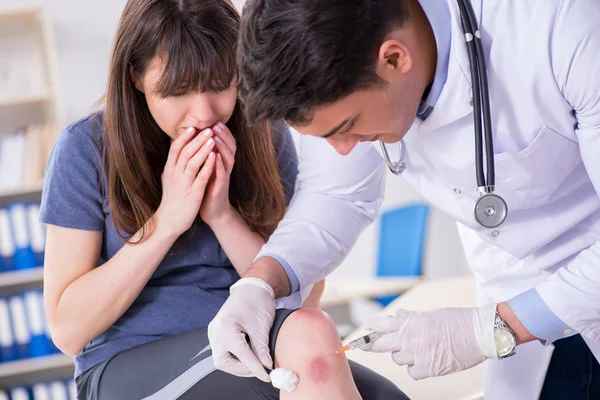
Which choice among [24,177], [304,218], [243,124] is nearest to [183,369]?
[304,218]

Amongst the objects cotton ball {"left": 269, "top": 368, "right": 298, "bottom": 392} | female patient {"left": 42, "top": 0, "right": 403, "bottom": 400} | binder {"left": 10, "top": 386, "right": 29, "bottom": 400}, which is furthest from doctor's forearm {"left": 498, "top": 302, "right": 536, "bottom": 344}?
binder {"left": 10, "top": 386, "right": 29, "bottom": 400}

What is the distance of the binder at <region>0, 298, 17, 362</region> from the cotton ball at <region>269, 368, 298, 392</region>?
2.81 metres

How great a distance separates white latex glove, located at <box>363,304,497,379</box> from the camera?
1.26m

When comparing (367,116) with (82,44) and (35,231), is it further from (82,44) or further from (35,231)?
(82,44)

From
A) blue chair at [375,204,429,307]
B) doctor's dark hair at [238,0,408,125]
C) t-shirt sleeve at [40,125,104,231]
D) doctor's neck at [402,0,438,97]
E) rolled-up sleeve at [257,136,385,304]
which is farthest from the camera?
blue chair at [375,204,429,307]

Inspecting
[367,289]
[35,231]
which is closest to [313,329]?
[367,289]

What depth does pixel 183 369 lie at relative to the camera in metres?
1.33

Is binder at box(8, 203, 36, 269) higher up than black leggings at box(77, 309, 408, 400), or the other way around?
black leggings at box(77, 309, 408, 400)

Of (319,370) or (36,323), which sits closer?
(319,370)

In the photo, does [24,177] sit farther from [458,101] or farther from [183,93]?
[458,101]

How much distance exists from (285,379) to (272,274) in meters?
0.29

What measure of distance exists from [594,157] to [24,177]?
125 inches

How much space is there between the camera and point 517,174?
127 centimetres

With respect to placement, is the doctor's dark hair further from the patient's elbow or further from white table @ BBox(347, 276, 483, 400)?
white table @ BBox(347, 276, 483, 400)
